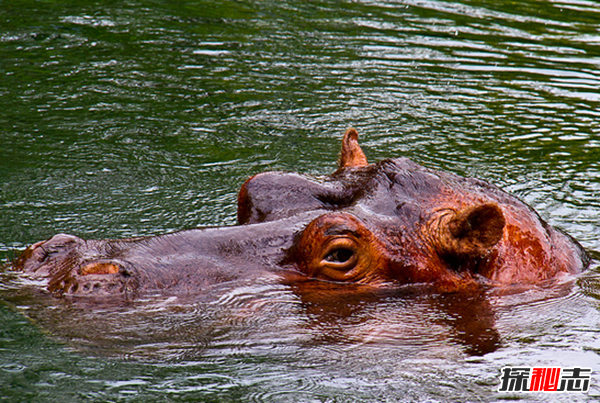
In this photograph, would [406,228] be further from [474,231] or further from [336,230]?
[336,230]

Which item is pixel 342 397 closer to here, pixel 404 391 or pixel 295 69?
pixel 404 391

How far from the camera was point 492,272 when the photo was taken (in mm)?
6328

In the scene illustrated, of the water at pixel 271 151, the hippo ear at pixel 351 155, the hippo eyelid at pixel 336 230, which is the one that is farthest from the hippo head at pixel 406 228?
the hippo ear at pixel 351 155

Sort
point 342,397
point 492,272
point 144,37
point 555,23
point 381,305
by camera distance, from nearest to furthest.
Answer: point 342,397 → point 381,305 → point 492,272 → point 144,37 → point 555,23

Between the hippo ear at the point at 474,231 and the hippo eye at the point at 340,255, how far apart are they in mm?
750

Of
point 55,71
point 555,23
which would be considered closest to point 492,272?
point 55,71

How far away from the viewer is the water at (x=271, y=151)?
206 inches

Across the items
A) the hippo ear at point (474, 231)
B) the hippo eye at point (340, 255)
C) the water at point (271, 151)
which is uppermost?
the hippo ear at point (474, 231)

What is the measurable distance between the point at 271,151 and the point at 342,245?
4.80 meters

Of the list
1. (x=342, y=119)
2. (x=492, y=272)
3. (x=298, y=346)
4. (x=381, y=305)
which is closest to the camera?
(x=298, y=346)

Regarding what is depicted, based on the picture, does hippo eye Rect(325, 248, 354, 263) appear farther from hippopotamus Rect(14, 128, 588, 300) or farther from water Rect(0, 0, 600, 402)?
water Rect(0, 0, 600, 402)

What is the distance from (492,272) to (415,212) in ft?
2.53

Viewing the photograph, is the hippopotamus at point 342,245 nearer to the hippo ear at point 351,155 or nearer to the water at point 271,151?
the water at point 271,151

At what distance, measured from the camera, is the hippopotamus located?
5.67 metres
